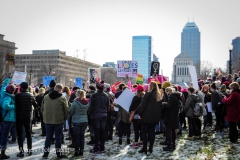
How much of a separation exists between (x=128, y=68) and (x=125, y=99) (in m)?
10.1

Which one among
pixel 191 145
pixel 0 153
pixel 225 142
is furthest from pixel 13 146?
pixel 225 142

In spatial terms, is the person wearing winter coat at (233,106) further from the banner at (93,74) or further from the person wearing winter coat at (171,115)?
the banner at (93,74)

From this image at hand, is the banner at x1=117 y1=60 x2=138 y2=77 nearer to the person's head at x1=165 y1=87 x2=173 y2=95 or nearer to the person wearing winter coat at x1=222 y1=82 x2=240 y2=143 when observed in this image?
the person's head at x1=165 y1=87 x2=173 y2=95

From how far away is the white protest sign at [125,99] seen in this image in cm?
1061

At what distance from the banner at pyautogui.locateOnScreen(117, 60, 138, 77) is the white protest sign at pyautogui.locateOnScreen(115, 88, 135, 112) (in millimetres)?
9773

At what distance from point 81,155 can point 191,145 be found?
4.04 metres

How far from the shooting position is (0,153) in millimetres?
9758

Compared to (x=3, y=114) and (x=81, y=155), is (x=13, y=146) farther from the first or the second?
(x=81, y=155)

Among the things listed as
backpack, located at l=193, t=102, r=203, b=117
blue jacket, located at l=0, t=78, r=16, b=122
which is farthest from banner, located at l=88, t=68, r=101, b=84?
blue jacket, located at l=0, t=78, r=16, b=122

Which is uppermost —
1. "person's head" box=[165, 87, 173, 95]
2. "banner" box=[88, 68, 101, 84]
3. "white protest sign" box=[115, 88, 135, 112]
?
"banner" box=[88, 68, 101, 84]

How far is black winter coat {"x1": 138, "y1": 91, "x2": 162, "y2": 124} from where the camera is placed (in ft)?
31.3

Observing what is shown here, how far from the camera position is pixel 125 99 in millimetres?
10672

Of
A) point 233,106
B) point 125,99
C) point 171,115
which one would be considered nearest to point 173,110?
point 171,115

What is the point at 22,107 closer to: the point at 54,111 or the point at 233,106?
the point at 54,111
